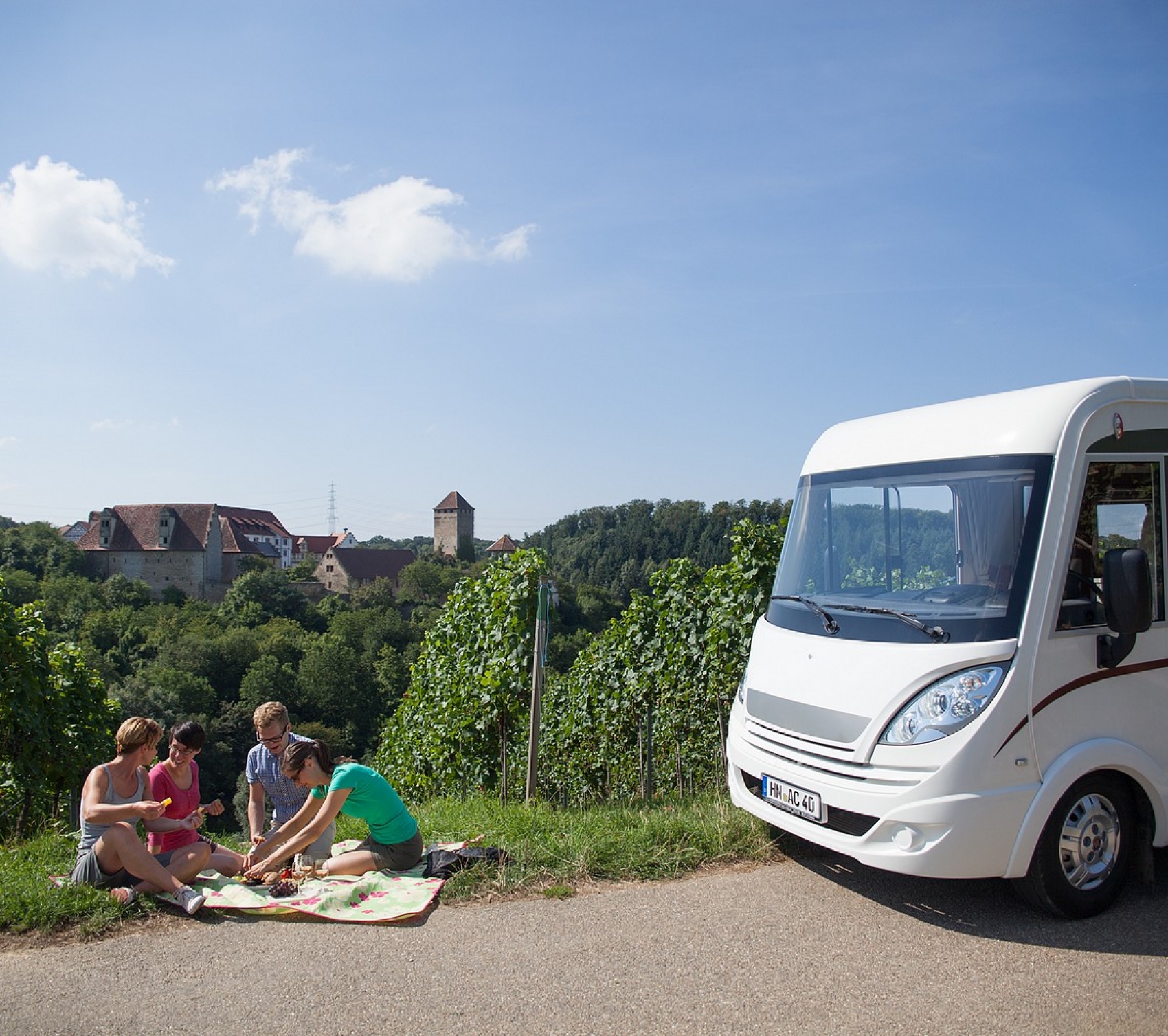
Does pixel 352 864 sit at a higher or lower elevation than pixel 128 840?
lower

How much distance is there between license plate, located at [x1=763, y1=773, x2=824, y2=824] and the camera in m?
4.57

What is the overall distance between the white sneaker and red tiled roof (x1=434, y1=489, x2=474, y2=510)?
131530 millimetres

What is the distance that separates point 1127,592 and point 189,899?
15.3 feet

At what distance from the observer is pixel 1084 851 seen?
4.37 meters

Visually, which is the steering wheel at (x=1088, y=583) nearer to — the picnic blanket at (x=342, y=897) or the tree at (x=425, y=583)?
the picnic blanket at (x=342, y=897)

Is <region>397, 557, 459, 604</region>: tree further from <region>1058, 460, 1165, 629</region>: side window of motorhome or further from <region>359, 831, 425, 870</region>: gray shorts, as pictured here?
<region>1058, 460, 1165, 629</region>: side window of motorhome

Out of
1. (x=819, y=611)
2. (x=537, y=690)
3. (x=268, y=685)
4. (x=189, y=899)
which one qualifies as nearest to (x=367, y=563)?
(x=268, y=685)

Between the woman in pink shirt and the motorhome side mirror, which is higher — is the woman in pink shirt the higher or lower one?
the lower one

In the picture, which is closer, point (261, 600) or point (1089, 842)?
point (1089, 842)

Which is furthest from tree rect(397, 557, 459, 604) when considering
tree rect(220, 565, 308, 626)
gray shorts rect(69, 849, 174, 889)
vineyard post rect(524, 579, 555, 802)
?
gray shorts rect(69, 849, 174, 889)

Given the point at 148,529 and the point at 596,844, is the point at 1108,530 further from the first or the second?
the point at 148,529

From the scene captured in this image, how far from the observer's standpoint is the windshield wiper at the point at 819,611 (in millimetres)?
4891

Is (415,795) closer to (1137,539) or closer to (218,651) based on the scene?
(1137,539)

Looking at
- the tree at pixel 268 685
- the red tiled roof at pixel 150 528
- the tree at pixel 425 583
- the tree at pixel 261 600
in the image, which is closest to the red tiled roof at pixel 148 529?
the red tiled roof at pixel 150 528
